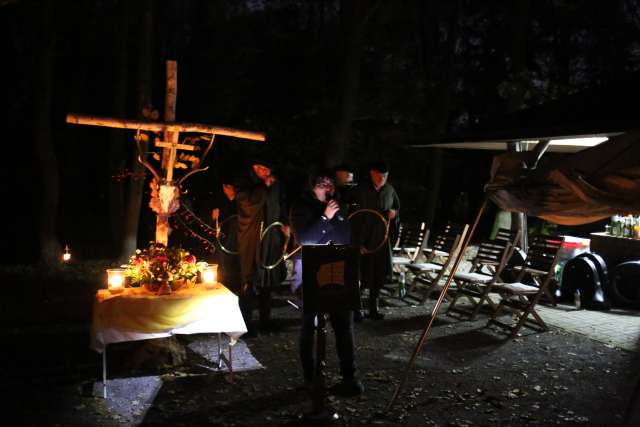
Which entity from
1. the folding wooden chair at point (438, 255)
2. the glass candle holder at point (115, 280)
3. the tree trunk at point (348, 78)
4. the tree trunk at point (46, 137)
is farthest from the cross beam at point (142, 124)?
the tree trunk at point (46, 137)

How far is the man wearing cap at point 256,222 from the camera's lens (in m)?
6.95

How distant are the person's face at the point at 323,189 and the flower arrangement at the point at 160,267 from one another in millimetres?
1522

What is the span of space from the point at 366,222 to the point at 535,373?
3.15m

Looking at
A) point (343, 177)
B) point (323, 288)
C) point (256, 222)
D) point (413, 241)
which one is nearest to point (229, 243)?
point (256, 222)

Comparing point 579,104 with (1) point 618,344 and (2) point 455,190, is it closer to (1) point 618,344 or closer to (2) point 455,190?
(1) point 618,344

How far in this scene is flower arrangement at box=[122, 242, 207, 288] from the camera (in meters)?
5.48

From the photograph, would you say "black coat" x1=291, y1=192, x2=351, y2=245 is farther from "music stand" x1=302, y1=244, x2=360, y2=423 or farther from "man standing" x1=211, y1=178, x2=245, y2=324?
"man standing" x1=211, y1=178, x2=245, y2=324

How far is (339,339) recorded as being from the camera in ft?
16.8

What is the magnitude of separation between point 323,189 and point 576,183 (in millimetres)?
2240

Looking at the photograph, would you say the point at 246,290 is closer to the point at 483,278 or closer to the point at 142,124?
the point at 142,124

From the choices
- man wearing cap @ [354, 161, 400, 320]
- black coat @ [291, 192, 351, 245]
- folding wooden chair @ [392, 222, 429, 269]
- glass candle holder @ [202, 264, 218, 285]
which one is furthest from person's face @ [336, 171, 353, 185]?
folding wooden chair @ [392, 222, 429, 269]

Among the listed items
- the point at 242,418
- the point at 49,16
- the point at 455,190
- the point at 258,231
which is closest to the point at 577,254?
the point at 258,231

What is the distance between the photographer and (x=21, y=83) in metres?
15.9

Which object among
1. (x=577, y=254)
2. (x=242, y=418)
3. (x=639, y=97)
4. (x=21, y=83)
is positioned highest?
(x=21, y=83)
